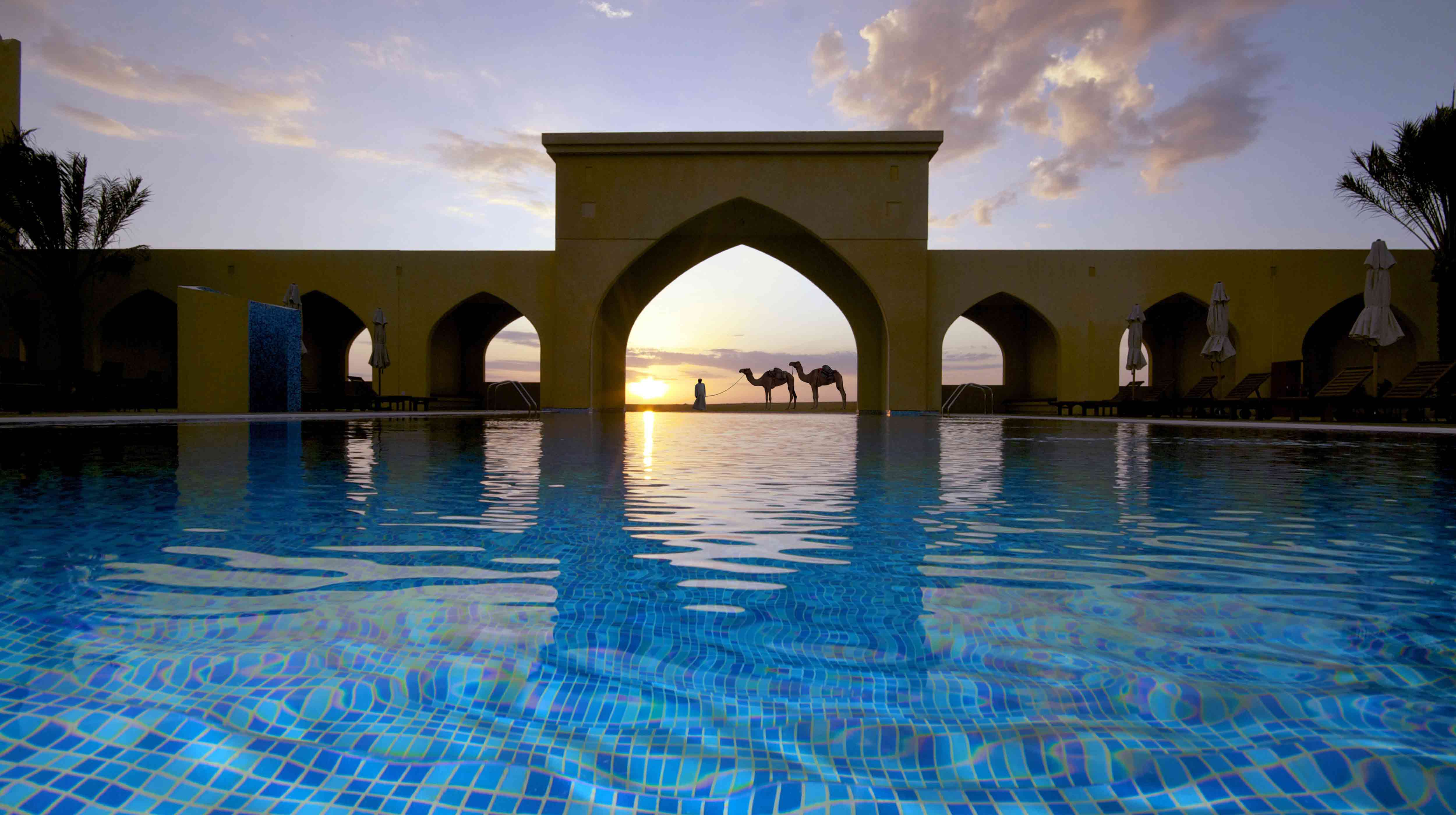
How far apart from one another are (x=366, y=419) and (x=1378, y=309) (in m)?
17.0

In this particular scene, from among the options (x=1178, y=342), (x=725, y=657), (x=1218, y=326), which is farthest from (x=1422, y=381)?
(x=725, y=657)

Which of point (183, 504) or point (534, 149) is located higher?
point (534, 149)

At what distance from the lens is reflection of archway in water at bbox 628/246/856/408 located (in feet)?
74.1

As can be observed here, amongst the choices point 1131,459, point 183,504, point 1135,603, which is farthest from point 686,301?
point 1135,603

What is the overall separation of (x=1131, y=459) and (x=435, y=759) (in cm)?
586

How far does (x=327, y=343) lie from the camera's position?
2466 centimetres

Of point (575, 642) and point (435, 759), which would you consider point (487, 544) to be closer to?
point (575, 642)

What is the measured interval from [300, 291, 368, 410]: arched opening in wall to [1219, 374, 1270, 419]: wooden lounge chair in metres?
22.0

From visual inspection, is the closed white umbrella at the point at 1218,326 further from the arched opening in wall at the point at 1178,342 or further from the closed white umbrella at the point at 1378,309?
the arched opening in wall at the point at 1178,342

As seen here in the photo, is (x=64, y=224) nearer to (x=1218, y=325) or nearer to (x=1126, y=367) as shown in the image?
→ (x=1126, y=367)

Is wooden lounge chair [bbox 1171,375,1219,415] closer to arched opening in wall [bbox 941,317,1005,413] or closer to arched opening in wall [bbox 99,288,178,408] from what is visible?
arched opening in wall [bbox 941,317,1005,413]

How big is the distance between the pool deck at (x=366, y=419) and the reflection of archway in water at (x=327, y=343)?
8862mm

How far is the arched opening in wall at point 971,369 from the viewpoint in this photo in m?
21.5

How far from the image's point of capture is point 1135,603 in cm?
189
